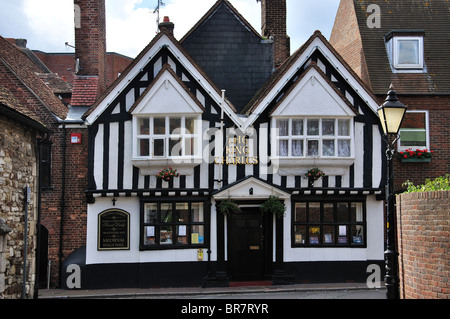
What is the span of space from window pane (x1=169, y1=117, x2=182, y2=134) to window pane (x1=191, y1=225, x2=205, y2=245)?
3077 mm

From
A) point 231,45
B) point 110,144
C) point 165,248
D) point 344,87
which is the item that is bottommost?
point 165,248

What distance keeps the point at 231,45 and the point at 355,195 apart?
7.48 m

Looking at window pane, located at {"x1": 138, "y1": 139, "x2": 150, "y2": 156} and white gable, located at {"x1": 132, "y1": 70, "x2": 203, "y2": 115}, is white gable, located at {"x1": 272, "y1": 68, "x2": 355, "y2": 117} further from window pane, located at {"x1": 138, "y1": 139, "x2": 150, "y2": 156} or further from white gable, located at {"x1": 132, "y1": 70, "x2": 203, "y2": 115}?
window pane, located at {"x1": 138, "y1": 139, "x2": 150, "y2": 156}

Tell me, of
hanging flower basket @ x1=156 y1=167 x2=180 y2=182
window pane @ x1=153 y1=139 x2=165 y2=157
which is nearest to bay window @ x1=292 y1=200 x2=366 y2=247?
hanging flower basket @ x1=156 y1=167 x2=180 y2=182

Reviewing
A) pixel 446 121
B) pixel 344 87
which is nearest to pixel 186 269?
pixel 344 87

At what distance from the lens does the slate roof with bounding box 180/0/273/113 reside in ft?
70.4

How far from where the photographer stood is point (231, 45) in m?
21.7

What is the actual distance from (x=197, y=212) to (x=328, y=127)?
505 cm

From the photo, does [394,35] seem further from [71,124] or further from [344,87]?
[71,124]

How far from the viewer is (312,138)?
1841cm

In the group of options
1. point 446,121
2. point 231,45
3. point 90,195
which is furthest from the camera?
point 231,45

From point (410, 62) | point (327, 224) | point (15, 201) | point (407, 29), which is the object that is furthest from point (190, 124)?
point (407, 29)

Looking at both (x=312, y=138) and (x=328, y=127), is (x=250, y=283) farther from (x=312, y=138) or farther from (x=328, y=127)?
(x=328, y=127)

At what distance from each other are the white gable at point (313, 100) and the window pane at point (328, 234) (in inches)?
143
